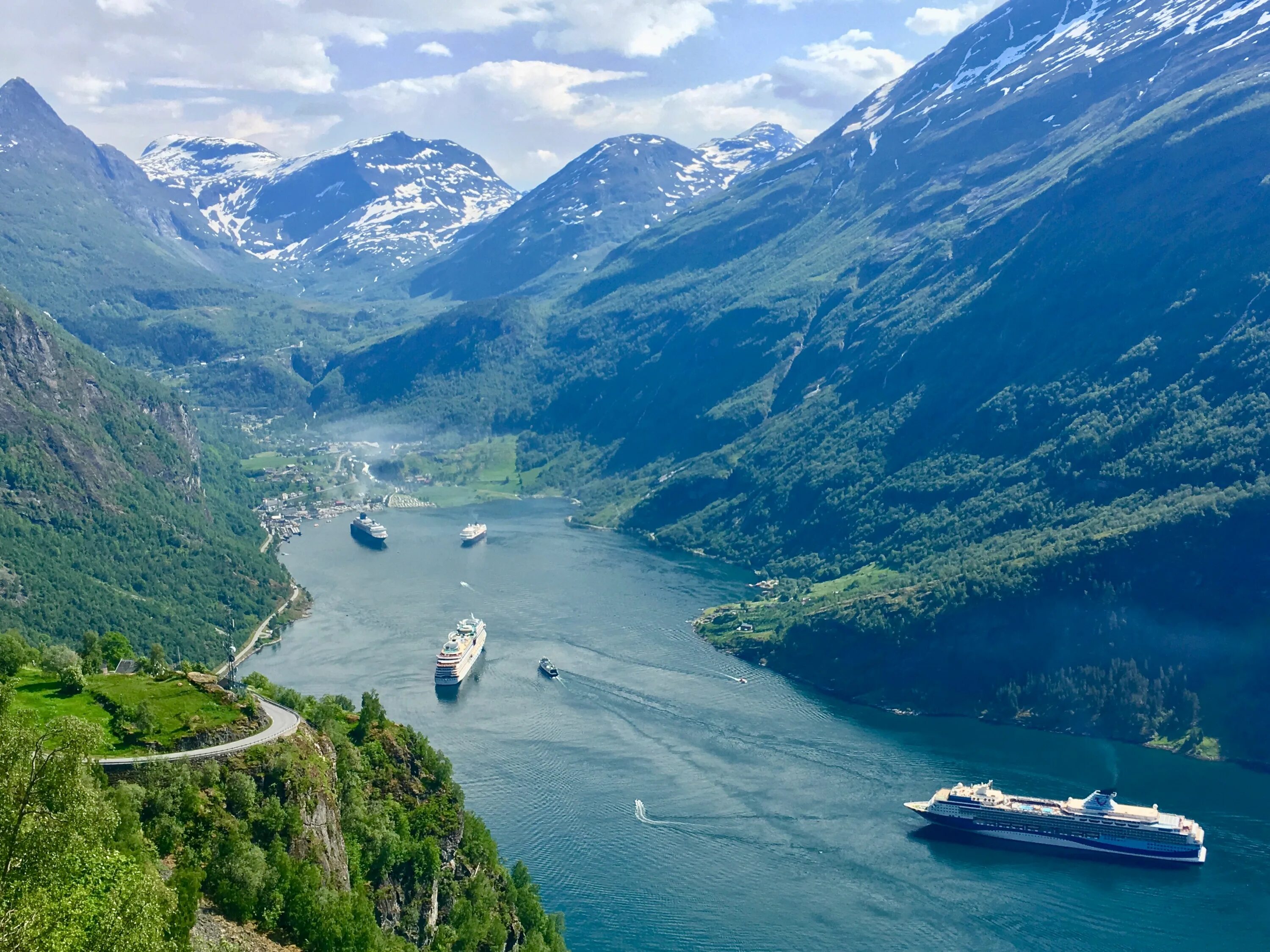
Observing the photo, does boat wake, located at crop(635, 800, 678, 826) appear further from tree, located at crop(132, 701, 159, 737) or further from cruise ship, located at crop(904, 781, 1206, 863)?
tree, located at crop(132, 701, 159, 737)

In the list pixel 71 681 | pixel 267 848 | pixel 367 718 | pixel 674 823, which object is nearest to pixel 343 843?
pixel 267 848

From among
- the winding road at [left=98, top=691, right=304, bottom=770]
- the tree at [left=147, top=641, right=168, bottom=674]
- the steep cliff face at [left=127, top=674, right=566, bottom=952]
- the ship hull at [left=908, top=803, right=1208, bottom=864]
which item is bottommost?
the steep cliff face at [left=127, top=674, right=566, bottom=952]

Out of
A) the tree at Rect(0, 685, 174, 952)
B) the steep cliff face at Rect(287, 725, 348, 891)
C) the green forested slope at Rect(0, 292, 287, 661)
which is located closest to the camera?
the tree at Rect(0, 685, 174, 952)

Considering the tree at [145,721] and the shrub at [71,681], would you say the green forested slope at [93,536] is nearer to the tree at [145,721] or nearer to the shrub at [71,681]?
the shrub at [71,681]

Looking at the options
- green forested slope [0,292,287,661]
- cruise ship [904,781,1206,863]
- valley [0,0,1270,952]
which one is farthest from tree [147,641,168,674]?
cruise ship [904,781,1206,863]

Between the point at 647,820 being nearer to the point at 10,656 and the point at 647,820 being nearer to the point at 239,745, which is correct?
the point at 239,745

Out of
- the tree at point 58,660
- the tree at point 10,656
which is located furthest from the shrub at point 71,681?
the tree at point 10,656
